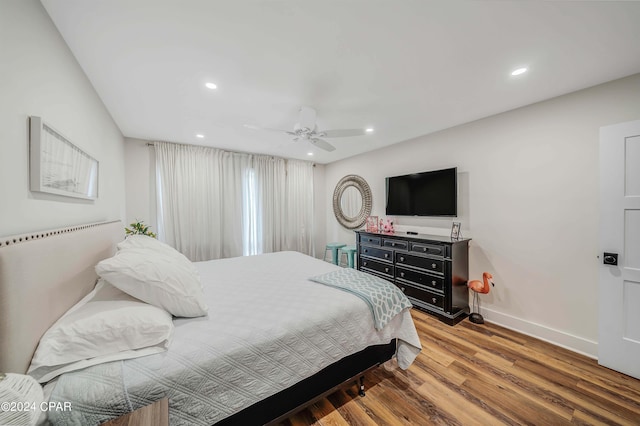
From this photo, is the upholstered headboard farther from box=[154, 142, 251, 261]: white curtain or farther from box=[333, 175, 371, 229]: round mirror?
box=[333, 175, 371, 229]: round mirror

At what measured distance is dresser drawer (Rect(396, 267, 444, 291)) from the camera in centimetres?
278

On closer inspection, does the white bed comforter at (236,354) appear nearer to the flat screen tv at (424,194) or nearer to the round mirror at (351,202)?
the flat screen tv at (424,194)

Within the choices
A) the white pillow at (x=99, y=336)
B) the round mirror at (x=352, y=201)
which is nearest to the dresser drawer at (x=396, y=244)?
the round mirror at (x=352, y=201)

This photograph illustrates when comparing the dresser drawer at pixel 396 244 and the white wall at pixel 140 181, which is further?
the white wall at pixel 140 181

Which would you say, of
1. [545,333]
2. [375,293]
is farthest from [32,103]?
[545,333]

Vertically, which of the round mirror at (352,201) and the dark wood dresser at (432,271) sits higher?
the round mirror at (352,201)

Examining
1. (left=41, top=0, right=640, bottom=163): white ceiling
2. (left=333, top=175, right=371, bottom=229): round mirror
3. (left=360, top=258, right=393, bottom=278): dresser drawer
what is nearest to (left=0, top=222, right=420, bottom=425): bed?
(left=41, top=0, right=640, bottom=163): white ceiling

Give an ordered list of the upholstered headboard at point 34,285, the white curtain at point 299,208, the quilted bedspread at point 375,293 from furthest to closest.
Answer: the white curtain at point 299,208 < the quilted bedspread at point 375,293 < the upholstered headboard at point 34,285

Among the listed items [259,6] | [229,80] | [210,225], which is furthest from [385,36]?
[210,225]

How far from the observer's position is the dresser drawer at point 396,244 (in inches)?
126

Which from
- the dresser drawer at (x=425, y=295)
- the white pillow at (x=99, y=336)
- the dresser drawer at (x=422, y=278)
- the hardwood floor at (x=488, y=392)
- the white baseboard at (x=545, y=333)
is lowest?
the hardwood floor at (x=488, y=392)

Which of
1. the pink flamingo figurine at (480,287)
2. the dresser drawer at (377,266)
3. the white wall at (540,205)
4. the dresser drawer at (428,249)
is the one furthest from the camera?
the dresser drawer at (377,266)

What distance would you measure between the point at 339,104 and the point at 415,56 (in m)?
0.88

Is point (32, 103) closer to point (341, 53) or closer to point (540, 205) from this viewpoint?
point (341, 53)
